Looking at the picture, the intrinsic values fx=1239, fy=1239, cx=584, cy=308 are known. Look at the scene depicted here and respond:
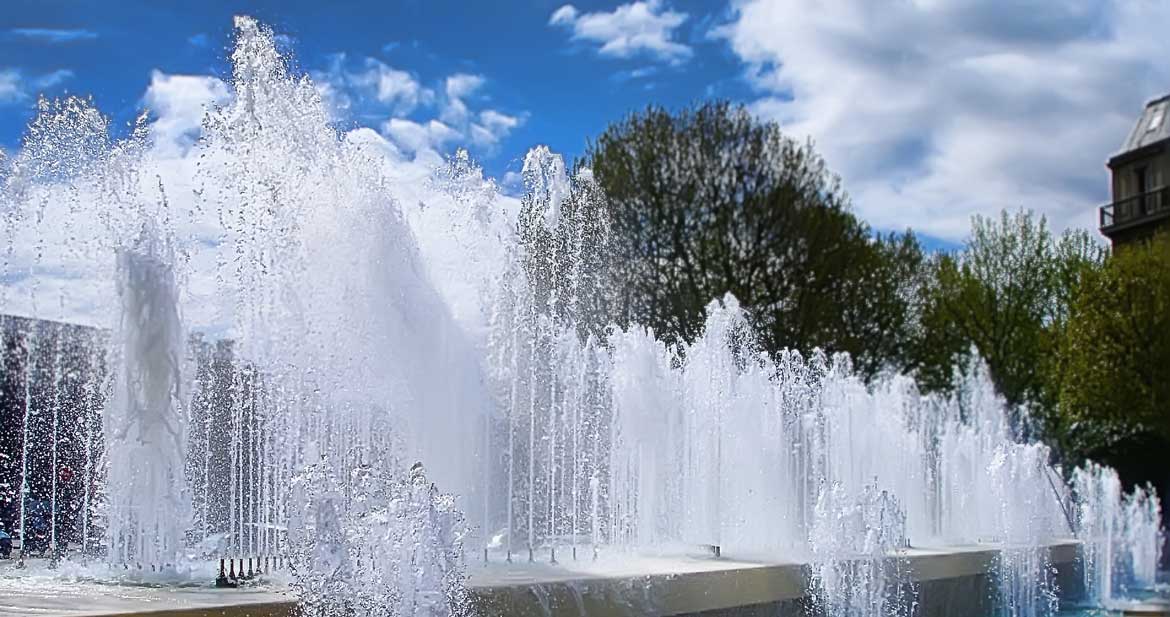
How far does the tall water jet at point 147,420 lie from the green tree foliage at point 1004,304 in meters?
22.7

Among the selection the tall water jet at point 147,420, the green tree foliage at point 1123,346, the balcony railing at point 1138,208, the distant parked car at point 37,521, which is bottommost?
the distant parked car at point 37,521

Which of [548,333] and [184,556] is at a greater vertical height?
[548,333]

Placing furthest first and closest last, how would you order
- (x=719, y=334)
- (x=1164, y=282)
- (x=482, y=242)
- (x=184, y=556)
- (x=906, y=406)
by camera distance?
(x=1164, y=282) < (x=906, y=406) < (x=719, y=334) < (x=482, y=242) < (x=184, y=556)

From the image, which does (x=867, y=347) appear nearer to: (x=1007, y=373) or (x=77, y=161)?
(x=1007, y=373)

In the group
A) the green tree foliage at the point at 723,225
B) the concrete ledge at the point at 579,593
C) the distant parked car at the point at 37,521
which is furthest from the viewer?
the green tree foliage at the point at 723,225

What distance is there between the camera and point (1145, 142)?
36.1 metres

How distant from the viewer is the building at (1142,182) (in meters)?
33.8

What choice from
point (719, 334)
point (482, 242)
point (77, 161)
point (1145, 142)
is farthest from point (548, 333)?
point (1145, 142)

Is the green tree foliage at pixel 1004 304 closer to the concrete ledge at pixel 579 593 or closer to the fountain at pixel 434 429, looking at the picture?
the fountain at pixel 434 429

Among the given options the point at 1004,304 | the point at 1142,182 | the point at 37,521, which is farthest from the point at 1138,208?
the point at 37,521

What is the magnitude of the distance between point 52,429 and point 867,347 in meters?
15.7

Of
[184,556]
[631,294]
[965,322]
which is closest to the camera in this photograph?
[184,556]

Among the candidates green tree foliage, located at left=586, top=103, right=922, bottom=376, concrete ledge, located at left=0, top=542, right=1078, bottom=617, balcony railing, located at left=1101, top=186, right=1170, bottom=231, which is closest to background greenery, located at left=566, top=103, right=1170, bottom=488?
green tree foliage, located at left=586, top=103, right=922, bottom=376

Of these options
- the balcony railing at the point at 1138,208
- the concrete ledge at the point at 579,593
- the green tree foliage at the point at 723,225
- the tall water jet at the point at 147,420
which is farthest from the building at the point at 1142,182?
the tall water jet at the point at 147,420
